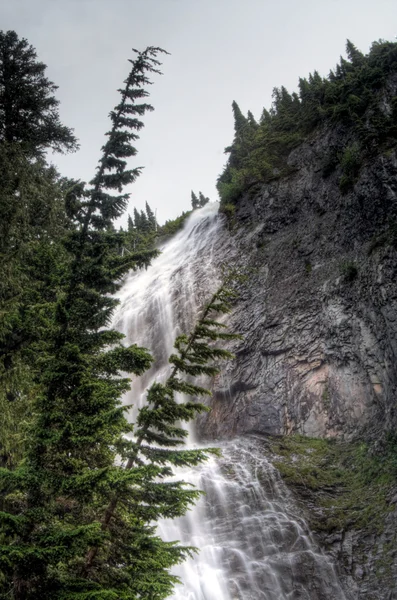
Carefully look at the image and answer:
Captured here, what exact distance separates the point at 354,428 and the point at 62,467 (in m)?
13.9

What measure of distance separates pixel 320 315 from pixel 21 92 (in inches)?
639

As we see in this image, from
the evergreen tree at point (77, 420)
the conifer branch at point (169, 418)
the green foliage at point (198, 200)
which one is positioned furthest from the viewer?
the green foliage at point (198, 200)

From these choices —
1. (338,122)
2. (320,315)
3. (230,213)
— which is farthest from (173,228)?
(320,315)

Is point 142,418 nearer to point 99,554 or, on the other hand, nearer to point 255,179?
point 99,554

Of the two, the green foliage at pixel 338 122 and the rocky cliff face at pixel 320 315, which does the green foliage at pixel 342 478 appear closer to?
the rocky cliff face at pixel 320 315

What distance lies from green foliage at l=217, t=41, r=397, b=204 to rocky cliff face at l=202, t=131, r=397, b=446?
1387 mm

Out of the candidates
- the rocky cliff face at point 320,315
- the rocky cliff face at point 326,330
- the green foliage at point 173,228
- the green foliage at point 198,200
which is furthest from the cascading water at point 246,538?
the green foliage at point 198,200

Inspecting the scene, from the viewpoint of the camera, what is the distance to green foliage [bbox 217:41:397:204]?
22109 mm

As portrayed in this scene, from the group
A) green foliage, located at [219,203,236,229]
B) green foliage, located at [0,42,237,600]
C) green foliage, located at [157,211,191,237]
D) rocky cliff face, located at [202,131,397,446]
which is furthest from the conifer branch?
green foliage, located at [157,211,191,237]

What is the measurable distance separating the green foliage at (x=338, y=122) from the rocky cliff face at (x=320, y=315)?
1.39 m

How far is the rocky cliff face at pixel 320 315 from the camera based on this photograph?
16609mm

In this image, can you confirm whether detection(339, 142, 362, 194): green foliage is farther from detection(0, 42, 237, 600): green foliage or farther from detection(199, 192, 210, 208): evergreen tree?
detection(199, 192, 210, 208): evergreen tree

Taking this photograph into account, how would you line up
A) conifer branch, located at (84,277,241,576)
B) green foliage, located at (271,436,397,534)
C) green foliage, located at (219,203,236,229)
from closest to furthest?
1. conifer branch, located at (84,277,241,576)
2. green foliage, located at (271,436,397,534)
3. green foliage, located at (219,203,236,229)

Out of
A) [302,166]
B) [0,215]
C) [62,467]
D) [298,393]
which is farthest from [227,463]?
[302,166]
